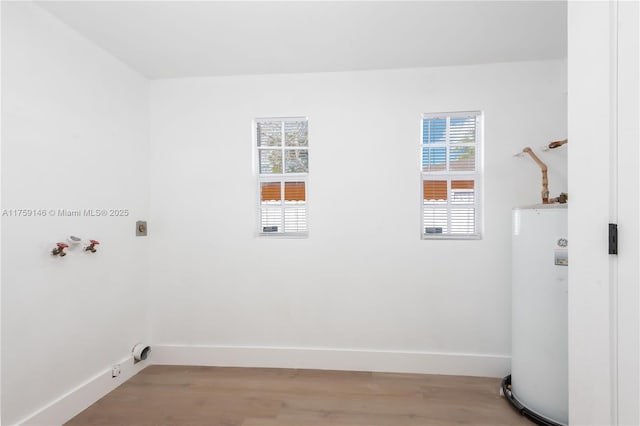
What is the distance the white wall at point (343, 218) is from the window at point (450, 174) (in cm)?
11

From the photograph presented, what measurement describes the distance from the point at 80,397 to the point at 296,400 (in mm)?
1530

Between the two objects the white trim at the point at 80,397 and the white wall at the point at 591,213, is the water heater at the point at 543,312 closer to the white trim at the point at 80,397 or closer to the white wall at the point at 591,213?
the white wall at the point at 591,213

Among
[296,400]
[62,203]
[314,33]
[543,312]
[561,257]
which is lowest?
[296,400]

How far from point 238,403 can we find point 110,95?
263 cm

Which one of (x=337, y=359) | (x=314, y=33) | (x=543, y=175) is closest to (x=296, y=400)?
(x=337, y=359)

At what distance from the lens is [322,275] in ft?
9.21

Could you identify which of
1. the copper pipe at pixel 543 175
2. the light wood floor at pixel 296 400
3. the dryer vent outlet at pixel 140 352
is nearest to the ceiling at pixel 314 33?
the copper pipe at pixel 543 175

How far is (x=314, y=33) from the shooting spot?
2.21m

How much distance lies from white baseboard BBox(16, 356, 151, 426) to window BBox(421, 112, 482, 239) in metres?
2.85

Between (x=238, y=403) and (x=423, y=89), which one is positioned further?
(x=423, y=89)

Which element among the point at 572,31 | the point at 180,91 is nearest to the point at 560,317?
the point at 572,31

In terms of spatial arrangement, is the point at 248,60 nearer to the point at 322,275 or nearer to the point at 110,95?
the point at 110,95

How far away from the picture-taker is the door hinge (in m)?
1.07

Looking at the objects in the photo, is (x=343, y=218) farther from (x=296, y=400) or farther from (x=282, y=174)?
(x=296, y=400)
